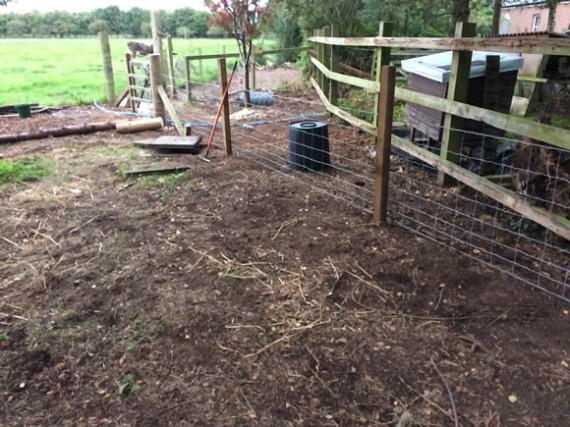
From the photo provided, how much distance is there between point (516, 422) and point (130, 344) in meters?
2.09

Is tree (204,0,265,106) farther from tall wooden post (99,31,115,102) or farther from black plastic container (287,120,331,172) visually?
black plastic container (287,120,331,172)

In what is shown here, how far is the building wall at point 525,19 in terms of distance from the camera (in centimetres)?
2994

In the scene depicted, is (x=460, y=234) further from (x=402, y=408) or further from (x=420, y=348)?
(x=402, y=408)

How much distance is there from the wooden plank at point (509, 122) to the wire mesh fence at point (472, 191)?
10cm

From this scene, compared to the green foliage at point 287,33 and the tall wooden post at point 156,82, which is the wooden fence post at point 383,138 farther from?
the green foliage at point 287,33

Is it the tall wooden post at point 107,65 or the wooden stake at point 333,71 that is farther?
Answer: the tall wooden post at point 107,65

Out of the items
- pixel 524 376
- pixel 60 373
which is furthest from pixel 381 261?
pixel 60 373

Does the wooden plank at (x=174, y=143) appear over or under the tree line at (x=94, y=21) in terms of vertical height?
under

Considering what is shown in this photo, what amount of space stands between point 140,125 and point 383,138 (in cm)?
571

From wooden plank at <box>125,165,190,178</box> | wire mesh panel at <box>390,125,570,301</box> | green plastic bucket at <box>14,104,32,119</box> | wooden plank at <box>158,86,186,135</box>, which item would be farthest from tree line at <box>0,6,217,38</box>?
wire mesh panel at <box>390,125,570,301</box>

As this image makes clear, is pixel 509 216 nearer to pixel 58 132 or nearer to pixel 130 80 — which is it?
pixel 58 132

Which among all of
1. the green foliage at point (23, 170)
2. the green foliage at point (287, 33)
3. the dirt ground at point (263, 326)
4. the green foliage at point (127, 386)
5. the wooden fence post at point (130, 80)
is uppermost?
the green foliage at point (287, 33)

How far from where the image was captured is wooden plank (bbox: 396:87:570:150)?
292cm

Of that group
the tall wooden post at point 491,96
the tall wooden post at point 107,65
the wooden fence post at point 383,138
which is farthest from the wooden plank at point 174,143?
the tall wooden post at point 107,65
